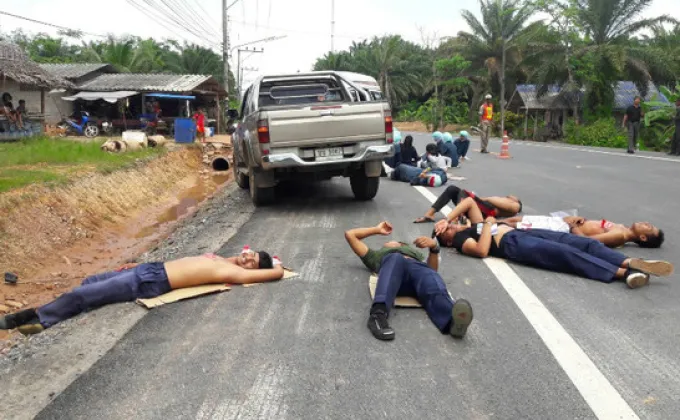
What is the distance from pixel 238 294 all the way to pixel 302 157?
13.5 feet

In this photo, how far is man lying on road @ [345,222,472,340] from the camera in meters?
4.14

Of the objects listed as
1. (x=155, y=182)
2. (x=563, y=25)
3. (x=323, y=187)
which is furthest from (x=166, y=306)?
(x=563, y=25)

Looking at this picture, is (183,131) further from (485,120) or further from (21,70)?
(485,120)

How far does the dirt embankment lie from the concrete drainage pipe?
6.57 metres

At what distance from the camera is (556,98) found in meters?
37.3

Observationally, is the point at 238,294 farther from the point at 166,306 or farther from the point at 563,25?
the point at 563,25

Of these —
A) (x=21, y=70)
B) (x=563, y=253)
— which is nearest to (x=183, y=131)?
(x=21, y=70)

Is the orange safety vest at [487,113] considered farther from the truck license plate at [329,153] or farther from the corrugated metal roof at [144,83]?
the corrugated metal roof at [144,83]

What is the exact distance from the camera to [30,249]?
9070mm

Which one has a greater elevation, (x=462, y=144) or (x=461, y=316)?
(x=462, y=144)

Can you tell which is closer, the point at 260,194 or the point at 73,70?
the point at 260,194

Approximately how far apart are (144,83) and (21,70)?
9.72 meters

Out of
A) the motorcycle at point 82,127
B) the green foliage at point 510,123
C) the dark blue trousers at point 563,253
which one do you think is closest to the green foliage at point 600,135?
the green foliage at point 510,123

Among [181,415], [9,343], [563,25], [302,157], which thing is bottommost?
[9,343]
